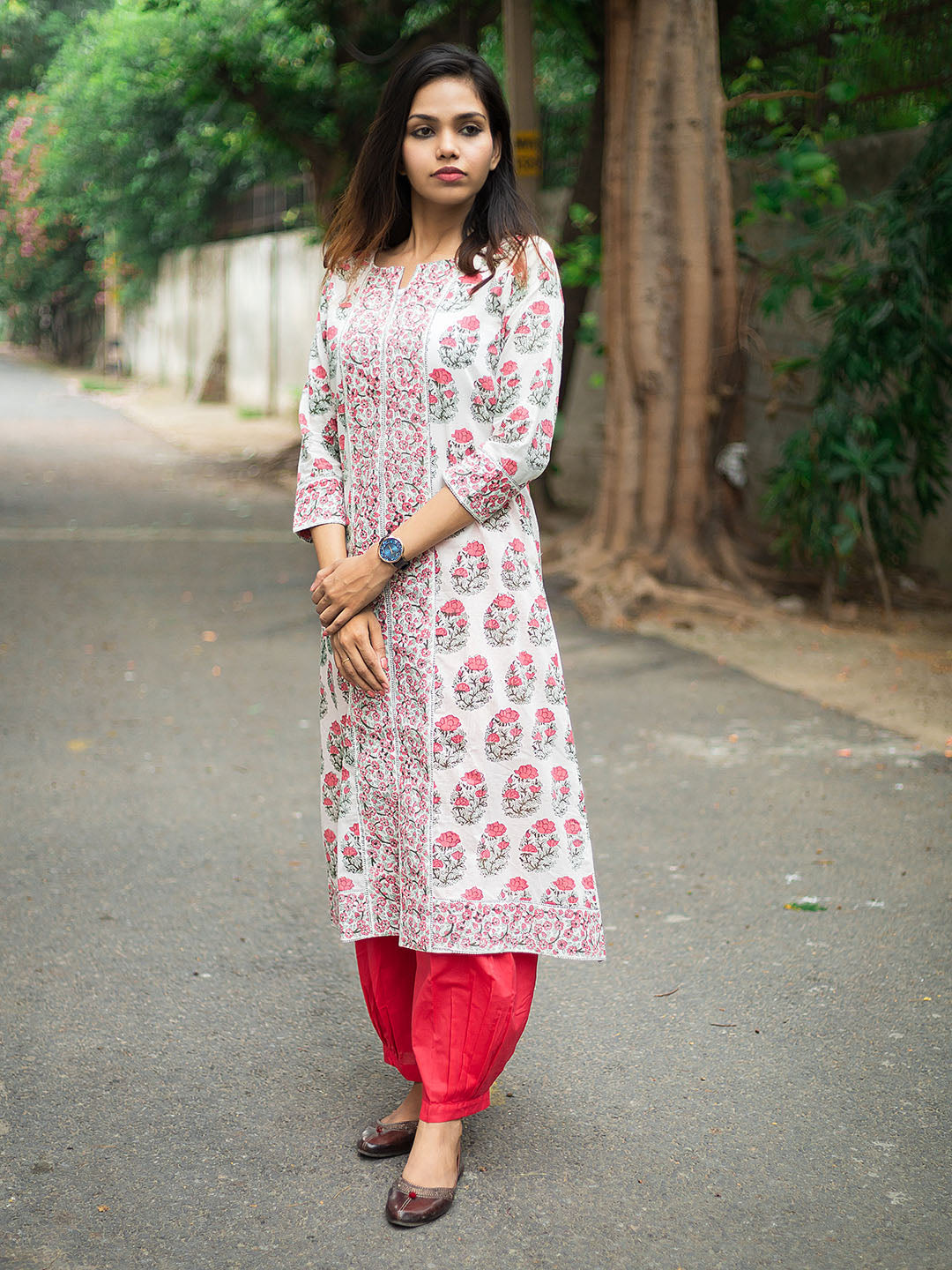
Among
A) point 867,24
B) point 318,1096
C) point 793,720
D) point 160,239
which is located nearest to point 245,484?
point 867,24

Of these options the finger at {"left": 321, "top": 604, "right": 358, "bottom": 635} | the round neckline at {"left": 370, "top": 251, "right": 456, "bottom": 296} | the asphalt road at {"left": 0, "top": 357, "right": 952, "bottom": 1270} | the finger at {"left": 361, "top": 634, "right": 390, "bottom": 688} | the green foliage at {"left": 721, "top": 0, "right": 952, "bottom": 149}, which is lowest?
the asphalt road at {"left": 0, "top": 357, "right": 952, "bottom": 1270}

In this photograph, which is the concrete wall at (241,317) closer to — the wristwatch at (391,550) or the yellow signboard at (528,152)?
the yellow signboard at (528,152)

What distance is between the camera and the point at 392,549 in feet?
7.41

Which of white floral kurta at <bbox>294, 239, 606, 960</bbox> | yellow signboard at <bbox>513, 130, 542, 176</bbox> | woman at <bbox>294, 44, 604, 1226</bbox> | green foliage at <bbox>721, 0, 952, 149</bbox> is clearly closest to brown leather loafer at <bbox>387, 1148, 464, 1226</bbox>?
woman at <bbox>294, 44, 604, 1226</bbox>

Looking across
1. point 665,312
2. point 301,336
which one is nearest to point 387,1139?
point 665,312

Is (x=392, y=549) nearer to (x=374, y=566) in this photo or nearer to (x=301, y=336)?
(x=374, y=566)

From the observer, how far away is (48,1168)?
7.86 feet

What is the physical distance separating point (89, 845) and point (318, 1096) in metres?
1.61

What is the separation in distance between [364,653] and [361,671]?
0.11 feet

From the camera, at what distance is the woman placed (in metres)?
2.24

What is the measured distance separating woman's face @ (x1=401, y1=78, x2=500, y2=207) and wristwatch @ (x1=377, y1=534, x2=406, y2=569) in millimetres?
582

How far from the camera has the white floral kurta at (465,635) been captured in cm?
223

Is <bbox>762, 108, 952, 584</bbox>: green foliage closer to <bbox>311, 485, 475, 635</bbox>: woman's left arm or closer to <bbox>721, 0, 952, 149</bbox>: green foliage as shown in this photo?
<bbox>721, 0, 952, 149</bbox>: green foliage

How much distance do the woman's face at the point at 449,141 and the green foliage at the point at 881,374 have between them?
4330 mm
